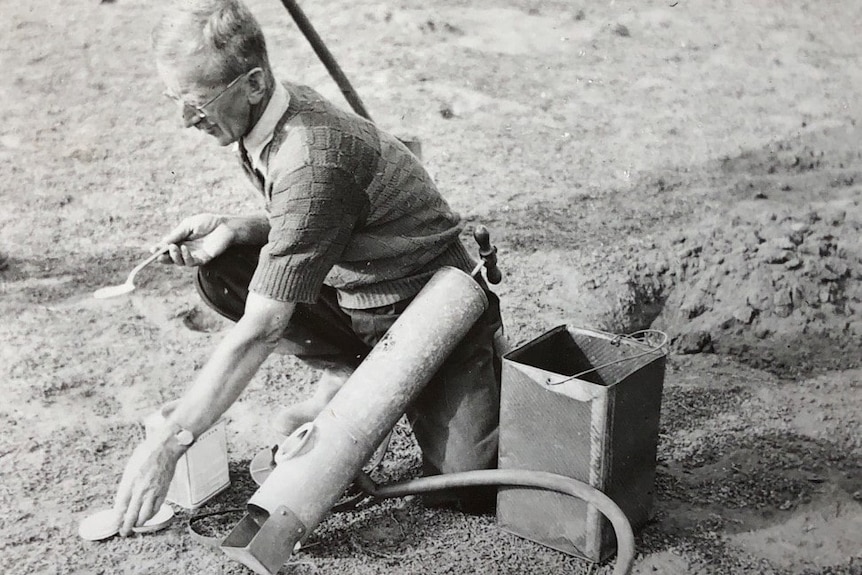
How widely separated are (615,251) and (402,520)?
91.2 inches

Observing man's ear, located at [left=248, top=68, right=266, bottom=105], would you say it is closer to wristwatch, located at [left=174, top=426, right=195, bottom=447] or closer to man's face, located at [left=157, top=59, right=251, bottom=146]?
man's face, located at [left=157, top=59, right=251, bottom=146]

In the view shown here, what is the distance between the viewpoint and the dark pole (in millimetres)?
3828

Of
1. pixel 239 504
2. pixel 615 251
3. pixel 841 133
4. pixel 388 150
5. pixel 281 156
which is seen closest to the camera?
pixel 281 156

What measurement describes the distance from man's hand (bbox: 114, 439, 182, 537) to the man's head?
851 mm

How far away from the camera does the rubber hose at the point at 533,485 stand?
2.29 metres

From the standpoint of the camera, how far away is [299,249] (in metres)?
2.35

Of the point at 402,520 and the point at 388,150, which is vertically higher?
the point at 388,150

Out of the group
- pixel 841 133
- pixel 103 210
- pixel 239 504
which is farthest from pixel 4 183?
pixel 841 133

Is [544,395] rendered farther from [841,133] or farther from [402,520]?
[841,133]

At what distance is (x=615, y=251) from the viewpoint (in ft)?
15.1

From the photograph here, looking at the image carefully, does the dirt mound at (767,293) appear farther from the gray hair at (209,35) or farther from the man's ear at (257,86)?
the gray hair at (209,35)

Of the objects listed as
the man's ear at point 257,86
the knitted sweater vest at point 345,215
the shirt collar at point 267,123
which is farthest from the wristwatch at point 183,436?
the man's ear at point 257,86

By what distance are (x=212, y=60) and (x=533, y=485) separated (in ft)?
4.66

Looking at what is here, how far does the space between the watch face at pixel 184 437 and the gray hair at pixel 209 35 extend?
895mm
